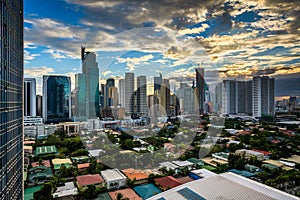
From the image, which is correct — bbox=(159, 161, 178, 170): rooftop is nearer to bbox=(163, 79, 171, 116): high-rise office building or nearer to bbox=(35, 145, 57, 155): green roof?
bbox=(163, 79, 171, 116): high-rise office building

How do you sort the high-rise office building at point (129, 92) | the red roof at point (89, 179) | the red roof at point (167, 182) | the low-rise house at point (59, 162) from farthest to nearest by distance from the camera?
the high-rise office building at point (129, 92) < the low-rise house at point (59, 162) < the red roof at point (89, 179) < the red roof at point (167, 182)

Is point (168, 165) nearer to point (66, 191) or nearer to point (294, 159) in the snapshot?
point (66, 191)

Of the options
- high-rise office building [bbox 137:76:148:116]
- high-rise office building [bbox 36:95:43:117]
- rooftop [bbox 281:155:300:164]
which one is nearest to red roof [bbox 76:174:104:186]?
high-rise office building [bbox 137:76:148:116]

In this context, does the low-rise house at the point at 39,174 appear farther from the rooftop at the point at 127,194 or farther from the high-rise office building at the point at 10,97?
the high-rise office building at the point at 10,97

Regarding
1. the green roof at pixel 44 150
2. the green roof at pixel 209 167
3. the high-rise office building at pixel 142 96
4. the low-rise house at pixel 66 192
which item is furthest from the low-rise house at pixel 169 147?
the green roof at pixel 44 150

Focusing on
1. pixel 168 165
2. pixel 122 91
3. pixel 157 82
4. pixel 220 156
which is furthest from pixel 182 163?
pixel 122 91

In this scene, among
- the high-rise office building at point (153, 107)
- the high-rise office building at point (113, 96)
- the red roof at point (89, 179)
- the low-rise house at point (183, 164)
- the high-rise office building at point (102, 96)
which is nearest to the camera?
the red roof at point (89, 179)
